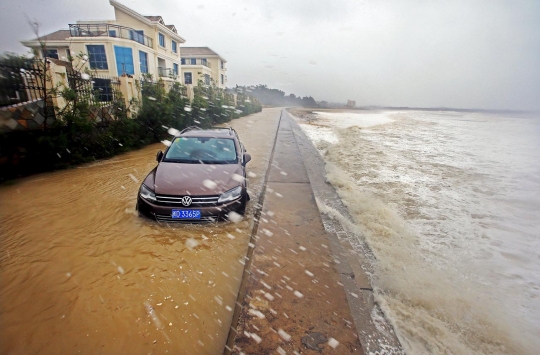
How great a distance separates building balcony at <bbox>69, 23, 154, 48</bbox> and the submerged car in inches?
952

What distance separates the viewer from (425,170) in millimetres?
9641

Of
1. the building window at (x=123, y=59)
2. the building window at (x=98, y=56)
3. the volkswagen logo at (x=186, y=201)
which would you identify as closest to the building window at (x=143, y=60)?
the building window at (x=123, y=59)

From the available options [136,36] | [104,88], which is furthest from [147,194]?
[136,36]

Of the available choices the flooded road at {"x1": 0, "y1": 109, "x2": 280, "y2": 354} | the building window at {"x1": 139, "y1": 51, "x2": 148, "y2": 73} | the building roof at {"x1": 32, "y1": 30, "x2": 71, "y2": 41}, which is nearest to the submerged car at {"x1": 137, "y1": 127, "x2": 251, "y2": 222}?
the flooded road at {"x1": 0, "y1": 109, "x2": 280, "y2": 354}

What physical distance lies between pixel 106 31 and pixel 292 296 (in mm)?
28491

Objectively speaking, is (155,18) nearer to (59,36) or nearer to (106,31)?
(106,31)

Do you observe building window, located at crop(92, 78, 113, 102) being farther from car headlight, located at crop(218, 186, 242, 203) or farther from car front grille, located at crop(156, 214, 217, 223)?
car headlight, located at crop(218, 186, 242, 203)

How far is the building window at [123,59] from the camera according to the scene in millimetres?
21641

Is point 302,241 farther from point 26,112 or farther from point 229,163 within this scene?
point 26,112

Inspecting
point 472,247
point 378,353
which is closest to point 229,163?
point 378,353

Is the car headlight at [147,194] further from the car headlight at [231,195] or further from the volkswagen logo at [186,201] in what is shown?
the car headlight at [231,195]

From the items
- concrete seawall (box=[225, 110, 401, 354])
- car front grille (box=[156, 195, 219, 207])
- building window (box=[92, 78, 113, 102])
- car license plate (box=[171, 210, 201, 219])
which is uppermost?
building window (box=[92, 78, 113, 102])

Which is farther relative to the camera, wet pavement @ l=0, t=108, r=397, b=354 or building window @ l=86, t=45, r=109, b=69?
building window @ l=86, t=45, r=109, b=69

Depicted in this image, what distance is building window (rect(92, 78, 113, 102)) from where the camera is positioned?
8.88 m
